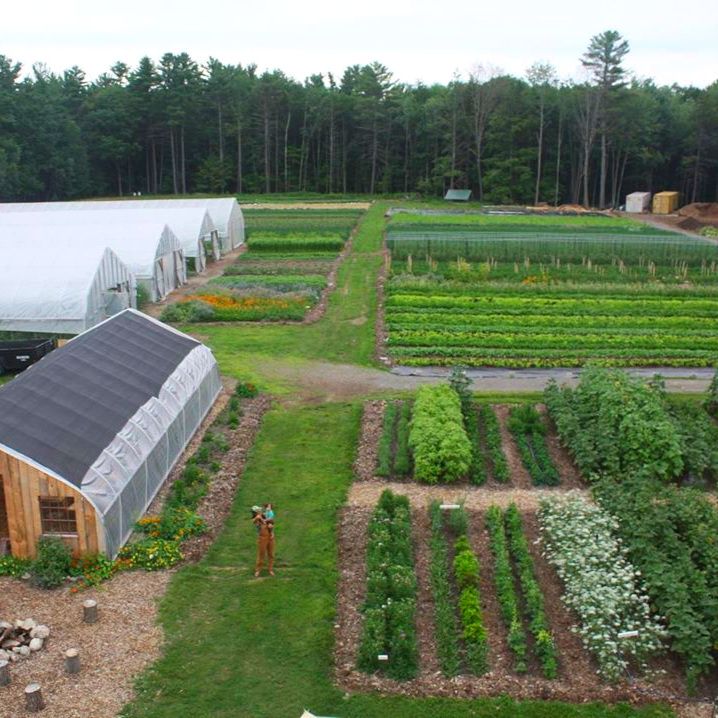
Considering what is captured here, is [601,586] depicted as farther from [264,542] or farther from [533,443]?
[533,443]

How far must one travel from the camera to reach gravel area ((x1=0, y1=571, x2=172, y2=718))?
34.3ft

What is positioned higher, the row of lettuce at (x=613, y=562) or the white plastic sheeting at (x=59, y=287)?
the white plastic sheeting at (x=59, y=287)

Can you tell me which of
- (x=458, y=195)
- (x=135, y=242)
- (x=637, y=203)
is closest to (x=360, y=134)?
(x=458, y=195)

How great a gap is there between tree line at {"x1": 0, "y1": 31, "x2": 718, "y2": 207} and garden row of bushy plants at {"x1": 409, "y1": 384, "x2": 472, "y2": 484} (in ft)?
201

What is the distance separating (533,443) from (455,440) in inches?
103

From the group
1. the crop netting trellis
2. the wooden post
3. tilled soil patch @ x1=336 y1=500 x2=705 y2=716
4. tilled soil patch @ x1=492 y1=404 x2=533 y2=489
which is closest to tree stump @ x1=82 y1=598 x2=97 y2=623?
the wooden post

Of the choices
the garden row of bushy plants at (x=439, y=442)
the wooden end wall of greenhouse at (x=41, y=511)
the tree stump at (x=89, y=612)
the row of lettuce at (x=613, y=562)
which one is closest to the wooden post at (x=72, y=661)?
the tree stump at (x=89, y=612)

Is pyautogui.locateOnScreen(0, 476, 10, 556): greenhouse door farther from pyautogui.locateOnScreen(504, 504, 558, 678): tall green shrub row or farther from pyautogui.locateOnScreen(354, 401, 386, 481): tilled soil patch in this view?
pyautogui.locateOnScreen(504, 504, 558, 678): tall green shrub row

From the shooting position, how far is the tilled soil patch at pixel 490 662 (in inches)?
422

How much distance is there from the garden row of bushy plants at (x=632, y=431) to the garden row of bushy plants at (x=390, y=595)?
15.4 ft

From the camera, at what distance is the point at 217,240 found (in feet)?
152

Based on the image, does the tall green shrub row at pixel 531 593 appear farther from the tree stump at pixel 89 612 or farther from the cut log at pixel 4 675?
the cut log at pixel 4 675

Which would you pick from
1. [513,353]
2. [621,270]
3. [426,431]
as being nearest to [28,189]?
[621,270]

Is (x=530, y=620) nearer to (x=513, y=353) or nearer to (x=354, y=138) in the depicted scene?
(x=513, y=353)
